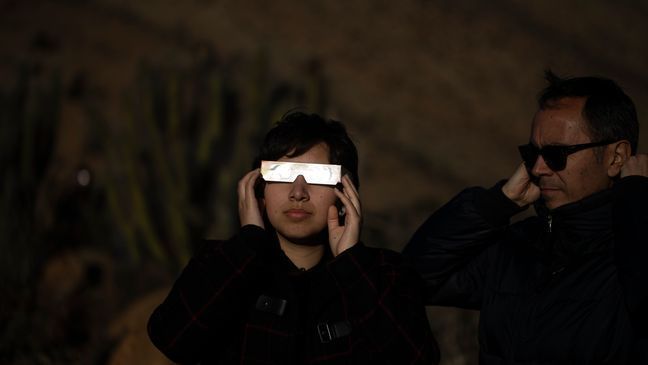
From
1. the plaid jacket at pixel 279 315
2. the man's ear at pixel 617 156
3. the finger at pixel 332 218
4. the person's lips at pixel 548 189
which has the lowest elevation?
the plaid jacket at pixel 279 315

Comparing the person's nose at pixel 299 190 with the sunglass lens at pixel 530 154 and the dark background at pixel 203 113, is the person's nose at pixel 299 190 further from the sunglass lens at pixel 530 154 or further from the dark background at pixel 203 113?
the dark background at pixel 203 113

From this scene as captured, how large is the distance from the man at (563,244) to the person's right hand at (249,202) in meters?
0.70

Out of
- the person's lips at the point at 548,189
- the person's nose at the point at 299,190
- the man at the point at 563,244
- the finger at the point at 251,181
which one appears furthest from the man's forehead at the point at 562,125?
the finger at the point at 251,181

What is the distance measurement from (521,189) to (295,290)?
0.92m

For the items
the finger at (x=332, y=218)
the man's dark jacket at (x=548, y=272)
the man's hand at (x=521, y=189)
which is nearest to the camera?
the man's dark jacket at (x=548, y=272)

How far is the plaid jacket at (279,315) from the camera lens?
9.37 feet

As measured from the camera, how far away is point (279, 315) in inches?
115

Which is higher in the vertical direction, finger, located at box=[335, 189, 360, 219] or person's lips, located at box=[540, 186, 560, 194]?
person's lips, located at box=[540, 186, 560, 194]

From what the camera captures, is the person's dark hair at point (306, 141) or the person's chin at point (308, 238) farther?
the person's dark hair at point (306, 141)

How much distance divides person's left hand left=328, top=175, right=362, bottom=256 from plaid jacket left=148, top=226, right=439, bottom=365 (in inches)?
1.7

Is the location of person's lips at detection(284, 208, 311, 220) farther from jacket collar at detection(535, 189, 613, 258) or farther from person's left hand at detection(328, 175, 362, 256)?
jacket collar at detection(535, 189, 613, 258)

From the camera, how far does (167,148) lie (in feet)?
36.6

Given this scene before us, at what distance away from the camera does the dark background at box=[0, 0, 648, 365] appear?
30.0ft

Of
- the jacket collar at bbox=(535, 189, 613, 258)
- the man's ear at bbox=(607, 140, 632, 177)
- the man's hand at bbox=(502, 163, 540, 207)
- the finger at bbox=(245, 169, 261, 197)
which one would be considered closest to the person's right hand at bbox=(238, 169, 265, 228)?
the finger at bbox=(245, 169, 261, 197)
